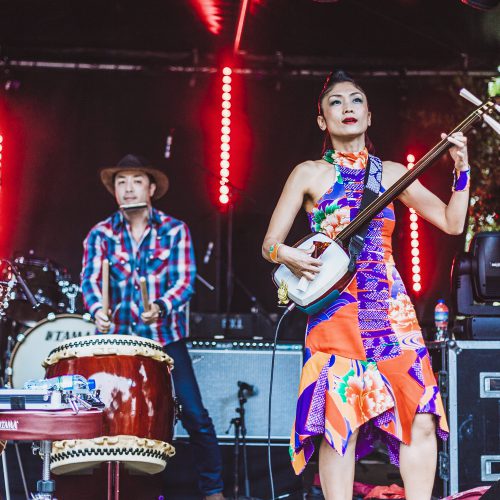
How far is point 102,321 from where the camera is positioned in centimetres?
504

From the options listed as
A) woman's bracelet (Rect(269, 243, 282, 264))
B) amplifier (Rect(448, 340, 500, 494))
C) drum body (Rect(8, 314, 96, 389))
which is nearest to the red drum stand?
woman's bracelet (Rect(269, 243, 282, 264))

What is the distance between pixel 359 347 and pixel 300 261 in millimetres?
405

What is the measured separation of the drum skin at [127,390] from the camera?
400 cm

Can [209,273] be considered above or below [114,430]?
above

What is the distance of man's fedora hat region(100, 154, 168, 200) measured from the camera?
5.72 m

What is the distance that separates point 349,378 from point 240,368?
3.46 meters

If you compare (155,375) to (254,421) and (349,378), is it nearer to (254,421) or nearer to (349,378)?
(349,378)

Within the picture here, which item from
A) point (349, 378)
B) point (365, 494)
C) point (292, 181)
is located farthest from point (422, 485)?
point (365, 494)

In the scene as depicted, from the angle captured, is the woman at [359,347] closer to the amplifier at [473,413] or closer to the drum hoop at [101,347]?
the drum hoop at [101,347]

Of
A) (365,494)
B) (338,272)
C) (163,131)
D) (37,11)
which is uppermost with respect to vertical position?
(37,11)

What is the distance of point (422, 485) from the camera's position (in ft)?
10.6

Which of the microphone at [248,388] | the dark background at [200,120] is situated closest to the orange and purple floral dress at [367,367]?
the microphone at [248,388]

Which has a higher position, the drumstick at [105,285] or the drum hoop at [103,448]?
the drumstick at [105,285]

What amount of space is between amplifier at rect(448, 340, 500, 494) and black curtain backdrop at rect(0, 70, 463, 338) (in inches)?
153
